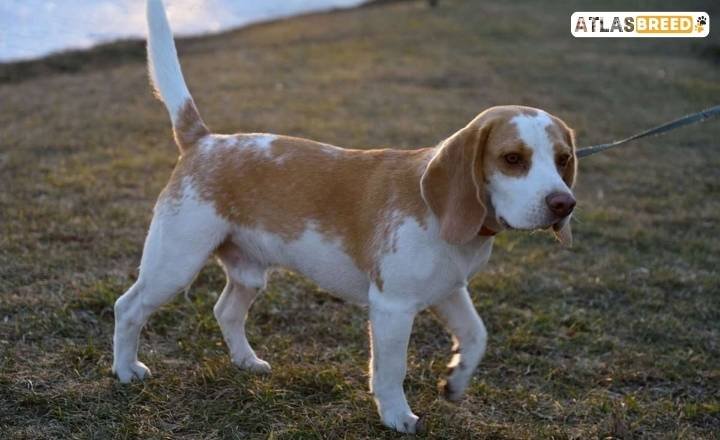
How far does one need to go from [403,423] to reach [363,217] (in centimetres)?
89

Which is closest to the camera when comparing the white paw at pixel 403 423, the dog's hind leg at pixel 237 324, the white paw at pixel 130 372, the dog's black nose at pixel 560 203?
the dog's black nose at pixel 560 203

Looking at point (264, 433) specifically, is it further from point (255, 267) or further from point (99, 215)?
point (99, 215)

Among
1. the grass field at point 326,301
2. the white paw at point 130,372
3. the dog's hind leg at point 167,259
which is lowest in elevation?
the grass field at point 326,301

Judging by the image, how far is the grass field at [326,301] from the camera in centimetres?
381

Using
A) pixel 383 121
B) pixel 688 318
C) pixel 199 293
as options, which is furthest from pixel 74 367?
pixel 383 121

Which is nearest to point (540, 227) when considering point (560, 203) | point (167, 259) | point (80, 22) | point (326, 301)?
point (560, 203)

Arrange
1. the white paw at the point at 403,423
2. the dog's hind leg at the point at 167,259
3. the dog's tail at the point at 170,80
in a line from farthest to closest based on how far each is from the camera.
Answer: the dog's tail at the point at 170,80 < the dog's hind leg at the point at 167,259 < the white paw at the point at 403,423

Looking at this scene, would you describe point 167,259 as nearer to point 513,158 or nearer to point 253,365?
point 253,365

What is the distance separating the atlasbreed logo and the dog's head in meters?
14.3

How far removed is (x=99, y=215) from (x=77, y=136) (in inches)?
112

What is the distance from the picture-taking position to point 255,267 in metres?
4.04

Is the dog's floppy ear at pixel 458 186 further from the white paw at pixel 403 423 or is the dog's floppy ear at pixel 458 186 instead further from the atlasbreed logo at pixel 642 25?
the atlasbreed logo at pixel 642 25

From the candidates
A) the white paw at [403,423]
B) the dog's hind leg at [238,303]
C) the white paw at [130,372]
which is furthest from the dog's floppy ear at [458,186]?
the white paw at [130,372]

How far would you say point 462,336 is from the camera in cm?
390
